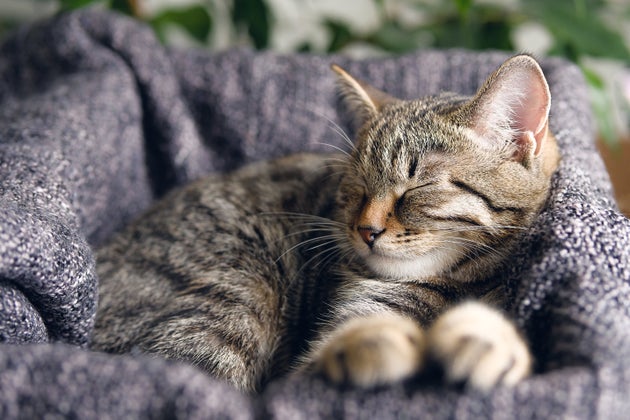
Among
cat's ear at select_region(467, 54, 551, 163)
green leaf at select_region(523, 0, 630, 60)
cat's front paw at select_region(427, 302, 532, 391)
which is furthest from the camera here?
green leaf at select_region(523, 0, 630, 60)

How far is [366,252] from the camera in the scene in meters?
1.03

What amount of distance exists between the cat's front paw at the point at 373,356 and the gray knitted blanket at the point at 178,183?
0.02m

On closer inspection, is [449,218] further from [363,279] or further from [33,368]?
[33,368]

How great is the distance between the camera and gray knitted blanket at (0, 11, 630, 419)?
69 centimetres

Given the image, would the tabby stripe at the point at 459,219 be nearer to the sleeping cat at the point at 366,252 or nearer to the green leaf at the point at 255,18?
the sleeping cat at the point at 366,252

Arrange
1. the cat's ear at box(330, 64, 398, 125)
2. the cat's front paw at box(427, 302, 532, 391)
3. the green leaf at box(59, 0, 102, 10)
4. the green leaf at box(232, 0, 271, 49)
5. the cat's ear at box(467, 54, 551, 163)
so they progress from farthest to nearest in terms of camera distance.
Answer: the green leaf at box(232, 0, 271, 49) < the green leaf at box(59, 0, 102, 10) < the cat's ear at box(330, 64, 398, 125) < the cat's ear at box(467, 54, 551, 163) < the cat's front paw at box(427, 302, 532, 391)

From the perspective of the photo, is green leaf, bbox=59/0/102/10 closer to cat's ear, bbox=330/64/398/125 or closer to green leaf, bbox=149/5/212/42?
green leaf, bbox=149/5/212/42

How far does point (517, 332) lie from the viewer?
779mm

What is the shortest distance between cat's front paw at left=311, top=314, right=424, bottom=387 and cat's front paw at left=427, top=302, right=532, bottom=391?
27 mm

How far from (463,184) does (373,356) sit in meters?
0.40

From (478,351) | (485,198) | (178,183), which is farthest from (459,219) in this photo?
(178,183)

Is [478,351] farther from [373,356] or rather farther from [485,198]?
[485,198]

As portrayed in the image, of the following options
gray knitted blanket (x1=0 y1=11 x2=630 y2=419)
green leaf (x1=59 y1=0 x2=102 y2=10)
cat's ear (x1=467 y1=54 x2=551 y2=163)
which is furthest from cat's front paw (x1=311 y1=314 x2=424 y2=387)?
green leaf (x1=59 y1=0 x2=102 y2=10)

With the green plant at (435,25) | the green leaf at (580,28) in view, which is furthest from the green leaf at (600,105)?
the green leaf at (580,28)
